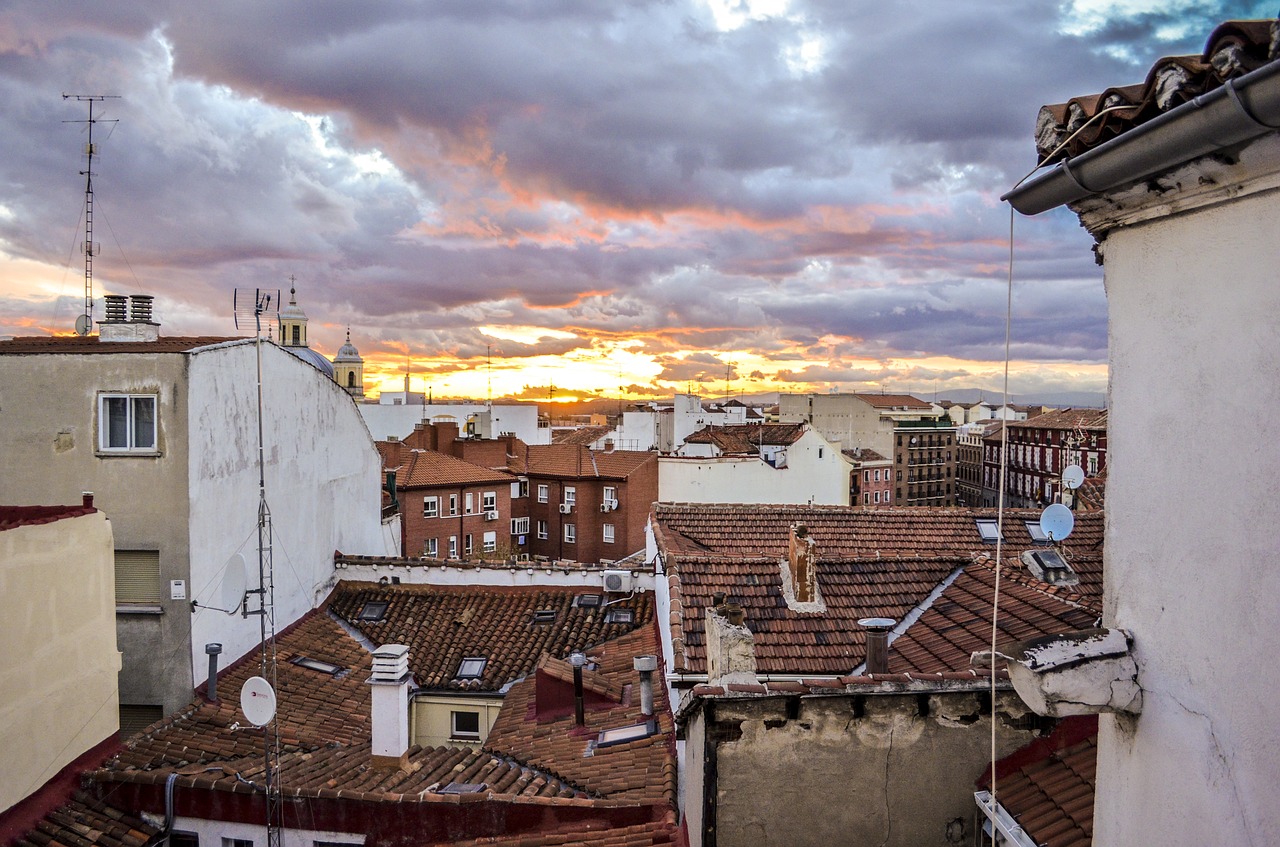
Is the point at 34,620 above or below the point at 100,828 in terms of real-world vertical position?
above

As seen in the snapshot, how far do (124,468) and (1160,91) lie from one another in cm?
1588

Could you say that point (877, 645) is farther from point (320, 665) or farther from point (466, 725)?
point (320, 665)

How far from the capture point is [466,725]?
16594 mm

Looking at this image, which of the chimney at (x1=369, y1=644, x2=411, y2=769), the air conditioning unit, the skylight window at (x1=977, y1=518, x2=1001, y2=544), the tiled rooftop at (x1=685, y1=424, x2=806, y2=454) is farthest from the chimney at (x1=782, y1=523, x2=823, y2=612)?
the tiled rooftop at (x1=685, y1=424, x2=806, y2=454)

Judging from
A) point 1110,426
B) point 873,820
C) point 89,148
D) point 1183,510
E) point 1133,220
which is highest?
point 89,148

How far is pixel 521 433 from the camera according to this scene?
6600 centimetres

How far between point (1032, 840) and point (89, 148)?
851 inches

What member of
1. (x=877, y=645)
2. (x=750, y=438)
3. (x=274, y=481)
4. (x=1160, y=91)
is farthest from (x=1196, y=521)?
(x=750, y=438)

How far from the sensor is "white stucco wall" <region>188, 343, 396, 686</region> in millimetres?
14977

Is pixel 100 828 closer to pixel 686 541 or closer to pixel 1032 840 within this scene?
pixel 686 541

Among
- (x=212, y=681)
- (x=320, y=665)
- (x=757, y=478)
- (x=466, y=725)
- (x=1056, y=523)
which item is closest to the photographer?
(x=1056, y=523)

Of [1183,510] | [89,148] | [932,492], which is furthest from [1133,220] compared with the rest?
[932,492]

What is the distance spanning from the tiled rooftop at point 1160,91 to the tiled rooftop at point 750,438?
40.7 metres

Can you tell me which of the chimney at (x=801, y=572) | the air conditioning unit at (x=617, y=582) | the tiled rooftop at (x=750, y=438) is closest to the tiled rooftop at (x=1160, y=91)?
the chimney at (x=801, y=572)
